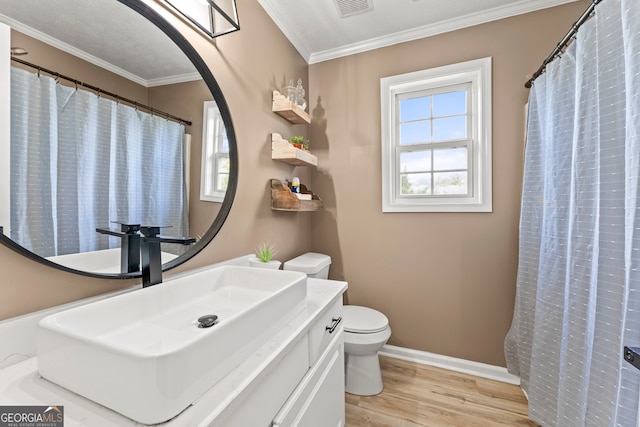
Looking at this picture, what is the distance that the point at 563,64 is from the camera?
1.23 meters

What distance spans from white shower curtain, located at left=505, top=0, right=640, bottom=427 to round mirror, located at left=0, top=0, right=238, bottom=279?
138cm

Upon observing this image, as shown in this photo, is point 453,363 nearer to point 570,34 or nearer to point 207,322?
point 207,322

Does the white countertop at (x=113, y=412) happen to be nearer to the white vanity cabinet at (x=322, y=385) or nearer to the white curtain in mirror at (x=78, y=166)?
the white vanity cabinet at (x=322, y=385)

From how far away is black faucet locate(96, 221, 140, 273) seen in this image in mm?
893

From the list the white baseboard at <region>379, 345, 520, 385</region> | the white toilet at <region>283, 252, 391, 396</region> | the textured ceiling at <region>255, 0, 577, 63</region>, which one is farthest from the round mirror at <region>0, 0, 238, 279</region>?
the white baseboard at <region>379, 345, 520, 385</region>

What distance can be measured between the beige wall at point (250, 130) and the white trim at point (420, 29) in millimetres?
126

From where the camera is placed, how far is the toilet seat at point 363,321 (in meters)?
1.65

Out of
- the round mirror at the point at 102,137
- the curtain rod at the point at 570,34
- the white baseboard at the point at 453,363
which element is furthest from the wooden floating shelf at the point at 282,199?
the curtain rod at the point at 570,34

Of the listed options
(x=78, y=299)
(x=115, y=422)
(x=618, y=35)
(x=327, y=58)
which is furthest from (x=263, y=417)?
(x=327, y=58)

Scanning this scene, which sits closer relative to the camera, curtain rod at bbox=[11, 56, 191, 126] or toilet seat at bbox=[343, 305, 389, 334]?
curtain rod at bbox=[11, 56, 191, 126]

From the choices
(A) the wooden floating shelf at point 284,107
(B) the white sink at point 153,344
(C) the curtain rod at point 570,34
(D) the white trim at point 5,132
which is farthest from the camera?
(A) the wooden floating shelf at point 284,107

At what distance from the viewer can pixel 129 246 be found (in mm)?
904

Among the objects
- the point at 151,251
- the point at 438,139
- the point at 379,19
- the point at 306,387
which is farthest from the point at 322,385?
the point at 379,19

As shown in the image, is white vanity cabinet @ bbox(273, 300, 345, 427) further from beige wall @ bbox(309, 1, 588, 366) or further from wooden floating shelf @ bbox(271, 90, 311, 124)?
wooden floating shelf @ bbox(271, 90, 311, 124)
